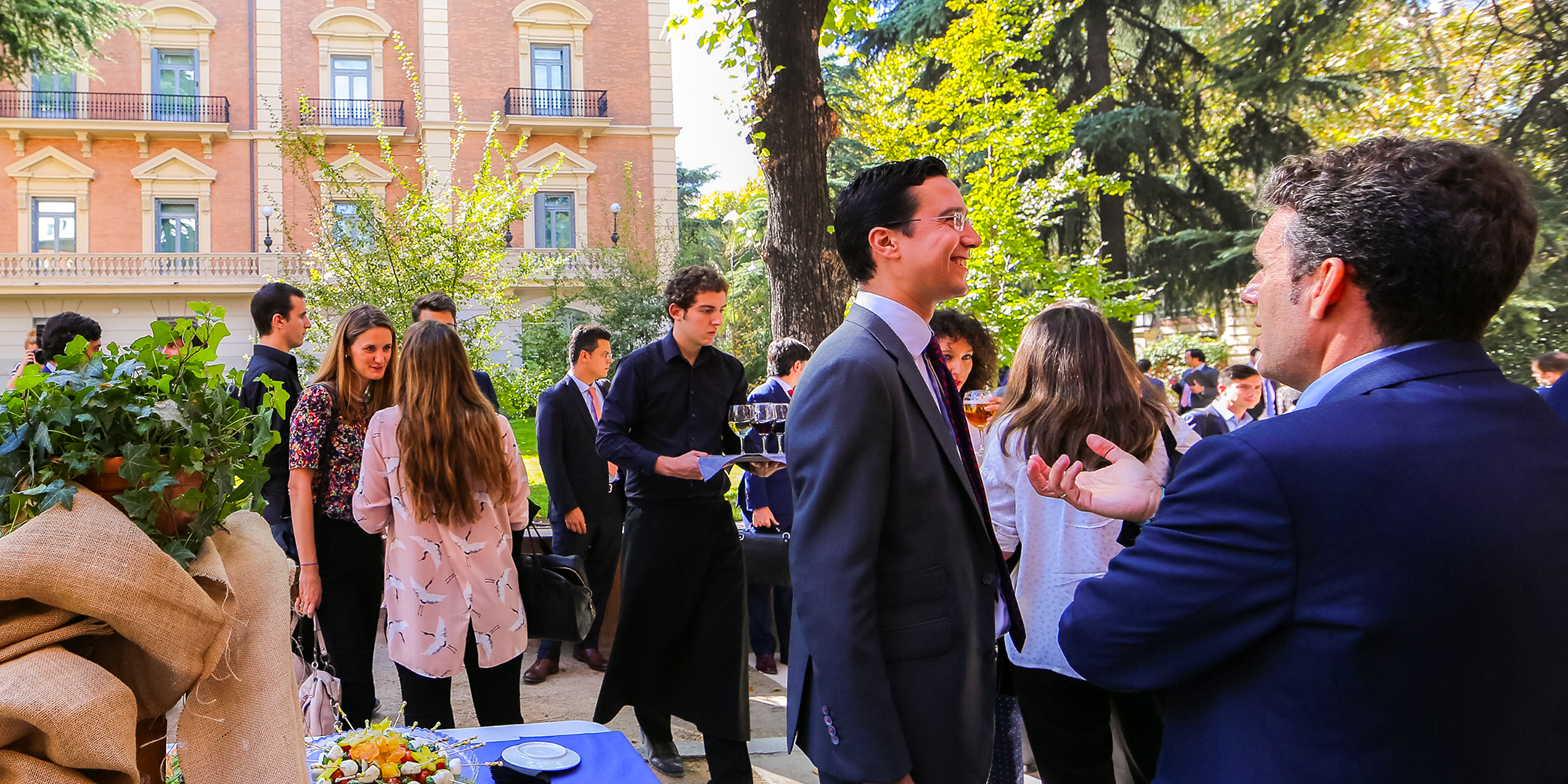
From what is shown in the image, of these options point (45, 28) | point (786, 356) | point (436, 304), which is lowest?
point (786, 356)

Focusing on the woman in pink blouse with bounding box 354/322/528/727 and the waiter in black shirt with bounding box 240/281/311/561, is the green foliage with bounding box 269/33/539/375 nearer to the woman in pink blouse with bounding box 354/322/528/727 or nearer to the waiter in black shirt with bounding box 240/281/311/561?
the waiter in black shirt with bounding box 240/281/311/561

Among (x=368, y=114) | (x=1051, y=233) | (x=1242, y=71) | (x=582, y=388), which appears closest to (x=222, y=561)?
(x=582, y=388)

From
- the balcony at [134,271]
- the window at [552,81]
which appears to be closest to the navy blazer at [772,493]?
the window at [552,81]

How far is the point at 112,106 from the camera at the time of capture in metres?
26.9

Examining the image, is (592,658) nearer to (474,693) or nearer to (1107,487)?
(474,693)

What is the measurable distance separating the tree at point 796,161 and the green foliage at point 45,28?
13.1 m

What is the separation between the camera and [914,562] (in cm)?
228

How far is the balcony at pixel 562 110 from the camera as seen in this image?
27.1 metres

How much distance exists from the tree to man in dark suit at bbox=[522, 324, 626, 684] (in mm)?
1381

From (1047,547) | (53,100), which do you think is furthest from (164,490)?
(53,100)

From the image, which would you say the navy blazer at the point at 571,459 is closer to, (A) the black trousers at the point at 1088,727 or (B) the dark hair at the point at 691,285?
(B) the dark hair at the point at 691,285

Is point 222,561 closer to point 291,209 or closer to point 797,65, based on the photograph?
point 797,65

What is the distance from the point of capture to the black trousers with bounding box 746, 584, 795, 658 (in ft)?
21.6

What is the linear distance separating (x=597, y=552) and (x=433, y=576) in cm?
305
